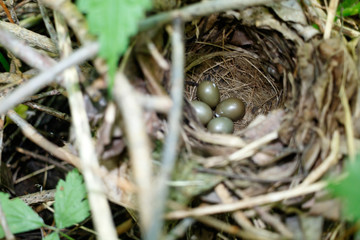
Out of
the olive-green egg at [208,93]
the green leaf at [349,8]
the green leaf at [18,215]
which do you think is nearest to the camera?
the green leaf at [18,215]

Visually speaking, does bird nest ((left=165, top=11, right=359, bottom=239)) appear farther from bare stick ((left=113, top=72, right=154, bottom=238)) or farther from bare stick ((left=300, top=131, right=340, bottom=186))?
bare stick ((left=113, top=72, right=154, bottom=238))

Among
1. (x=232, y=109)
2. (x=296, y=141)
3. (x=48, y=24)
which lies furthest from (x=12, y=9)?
(x=296, y=141)

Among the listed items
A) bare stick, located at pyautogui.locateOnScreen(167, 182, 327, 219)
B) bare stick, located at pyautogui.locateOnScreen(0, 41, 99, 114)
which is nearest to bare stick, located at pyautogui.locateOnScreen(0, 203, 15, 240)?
bare stick, located at pyautogui.locateOnScreen(0, 41, 99, 114)

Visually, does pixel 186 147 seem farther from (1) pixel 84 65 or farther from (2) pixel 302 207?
(1) pixel 84 65

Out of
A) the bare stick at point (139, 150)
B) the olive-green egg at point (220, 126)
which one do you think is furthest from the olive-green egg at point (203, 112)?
the bare stick at point (139, 150)

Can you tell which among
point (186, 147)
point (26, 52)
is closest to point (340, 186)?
point (186, 147)

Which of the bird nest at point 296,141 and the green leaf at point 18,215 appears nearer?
the bird nest at point 296,141

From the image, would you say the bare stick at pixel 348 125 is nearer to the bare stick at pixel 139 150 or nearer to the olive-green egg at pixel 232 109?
the bare stick at pixel 139 150
